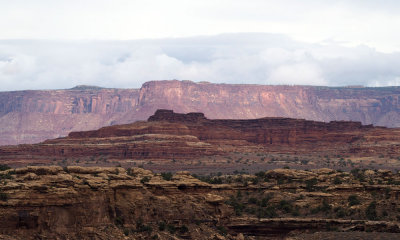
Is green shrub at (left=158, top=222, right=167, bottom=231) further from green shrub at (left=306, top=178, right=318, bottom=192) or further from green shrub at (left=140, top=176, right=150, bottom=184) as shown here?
green shrub at (left=306, top=178, right=318, bottom=192)

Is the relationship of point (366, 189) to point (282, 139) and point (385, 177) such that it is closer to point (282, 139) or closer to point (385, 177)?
point (385, 177)

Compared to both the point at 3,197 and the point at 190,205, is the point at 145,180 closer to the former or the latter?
the point at 190,205

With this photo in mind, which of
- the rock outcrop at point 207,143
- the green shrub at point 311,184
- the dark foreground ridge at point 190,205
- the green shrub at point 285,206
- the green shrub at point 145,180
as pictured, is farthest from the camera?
the rock outcrop at point 207,143

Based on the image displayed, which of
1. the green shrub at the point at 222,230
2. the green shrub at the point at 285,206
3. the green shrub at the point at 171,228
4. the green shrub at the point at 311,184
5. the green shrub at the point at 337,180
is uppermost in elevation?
the green shrub at the point at 337,180

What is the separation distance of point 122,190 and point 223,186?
14.1m

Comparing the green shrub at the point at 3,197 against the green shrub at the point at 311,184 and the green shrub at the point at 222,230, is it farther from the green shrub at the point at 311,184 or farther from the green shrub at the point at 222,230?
the green shrub at the point at 311,184

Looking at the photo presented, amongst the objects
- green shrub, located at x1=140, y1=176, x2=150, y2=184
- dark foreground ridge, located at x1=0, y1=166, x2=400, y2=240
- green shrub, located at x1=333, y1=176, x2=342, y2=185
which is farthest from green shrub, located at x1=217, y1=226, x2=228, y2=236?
green shrub, located at x1=333, y1=176, x2=342, y2=185

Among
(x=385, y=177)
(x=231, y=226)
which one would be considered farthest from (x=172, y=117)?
(x=231, y=226)

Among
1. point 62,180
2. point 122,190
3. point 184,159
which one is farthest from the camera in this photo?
point 184,159

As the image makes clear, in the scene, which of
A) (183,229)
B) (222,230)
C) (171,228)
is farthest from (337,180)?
(171,228)

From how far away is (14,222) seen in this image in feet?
136

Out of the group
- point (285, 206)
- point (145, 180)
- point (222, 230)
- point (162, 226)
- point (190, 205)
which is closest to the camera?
point (162, 226)

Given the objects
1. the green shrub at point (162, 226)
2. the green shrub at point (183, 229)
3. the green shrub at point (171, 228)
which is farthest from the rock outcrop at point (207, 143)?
the green shrub at point (162, 226)

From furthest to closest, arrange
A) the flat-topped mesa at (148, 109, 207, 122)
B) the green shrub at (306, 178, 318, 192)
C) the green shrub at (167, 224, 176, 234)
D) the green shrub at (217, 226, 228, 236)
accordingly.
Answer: the flat-topped mesa at (148, 109, 207, 122) → the green shrub at (306, 178, 318, 192) → the green shrub at (217, 226, 228, 236) → the green shrub at (167, 224, 176, 234)
